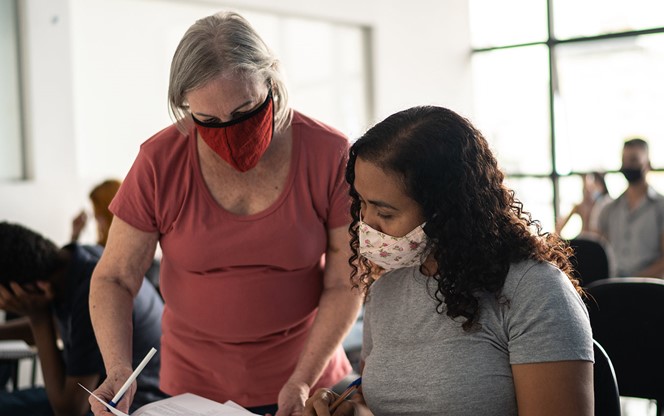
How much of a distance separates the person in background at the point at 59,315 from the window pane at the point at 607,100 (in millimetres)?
5585

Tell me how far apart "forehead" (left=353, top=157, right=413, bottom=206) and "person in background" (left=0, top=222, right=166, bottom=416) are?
1.01 m

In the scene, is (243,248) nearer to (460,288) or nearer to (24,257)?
(460,288)

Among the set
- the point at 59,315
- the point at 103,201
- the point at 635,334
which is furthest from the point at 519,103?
the point at 59,315

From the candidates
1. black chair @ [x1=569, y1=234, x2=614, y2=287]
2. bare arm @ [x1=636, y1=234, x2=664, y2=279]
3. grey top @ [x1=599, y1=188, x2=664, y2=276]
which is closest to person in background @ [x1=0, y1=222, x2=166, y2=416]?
black chair @ [x1=569, y1=234, x2=614, y2=287]

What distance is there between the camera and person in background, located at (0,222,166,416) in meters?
2.20

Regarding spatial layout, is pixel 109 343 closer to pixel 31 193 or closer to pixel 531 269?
pixel 531 269

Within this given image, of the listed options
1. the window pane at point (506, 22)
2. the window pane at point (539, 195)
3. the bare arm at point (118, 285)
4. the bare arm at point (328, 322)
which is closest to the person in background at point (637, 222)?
the window pane at point (539, 195)

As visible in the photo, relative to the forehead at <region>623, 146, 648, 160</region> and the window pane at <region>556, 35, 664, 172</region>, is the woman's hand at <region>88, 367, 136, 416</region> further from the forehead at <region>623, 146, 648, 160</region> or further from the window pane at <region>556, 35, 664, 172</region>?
the window pane at <region>556, 35, 664, 172</region>

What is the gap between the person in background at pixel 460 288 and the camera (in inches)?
49.9

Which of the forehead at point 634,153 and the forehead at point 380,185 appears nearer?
the forehead at point 380,185

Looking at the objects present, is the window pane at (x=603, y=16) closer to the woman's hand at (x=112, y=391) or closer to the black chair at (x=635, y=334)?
the black chair at (x=635, y=334)

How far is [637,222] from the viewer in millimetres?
5195

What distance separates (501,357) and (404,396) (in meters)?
0.19

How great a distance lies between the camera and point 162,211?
64.2 inches
